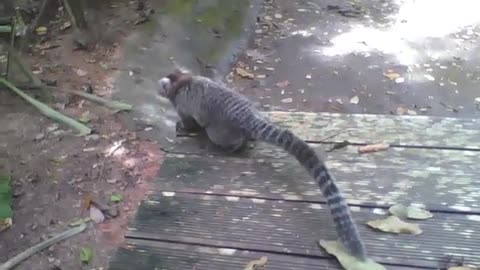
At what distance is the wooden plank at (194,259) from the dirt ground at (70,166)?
44 centimetres

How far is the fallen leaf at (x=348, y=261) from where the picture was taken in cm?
220

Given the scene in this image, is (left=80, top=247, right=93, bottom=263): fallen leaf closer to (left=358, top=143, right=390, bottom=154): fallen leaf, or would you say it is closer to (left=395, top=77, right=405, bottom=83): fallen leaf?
(left=358, top=143, right=390, bottom=154): fallen leaf

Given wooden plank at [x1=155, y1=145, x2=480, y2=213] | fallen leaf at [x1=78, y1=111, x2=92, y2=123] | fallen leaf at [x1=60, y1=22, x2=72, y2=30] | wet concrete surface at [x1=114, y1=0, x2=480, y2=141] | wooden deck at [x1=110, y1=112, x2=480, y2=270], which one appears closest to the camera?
wooden deck at [x1=110, y1=112, x2=480, y2=270]

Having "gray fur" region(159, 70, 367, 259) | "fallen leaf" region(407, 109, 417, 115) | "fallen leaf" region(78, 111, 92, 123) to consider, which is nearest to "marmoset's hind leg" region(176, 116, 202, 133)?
"gray fur" region(159, 70, 367, 259)

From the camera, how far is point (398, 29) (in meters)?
5.61

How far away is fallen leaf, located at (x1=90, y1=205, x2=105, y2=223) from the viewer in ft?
10.1

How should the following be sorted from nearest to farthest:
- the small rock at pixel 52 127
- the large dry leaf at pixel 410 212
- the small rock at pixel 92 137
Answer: the large dry leaf at pixel 410 212, the small rock at pixel 92 137, the small rock at pixel 52 127

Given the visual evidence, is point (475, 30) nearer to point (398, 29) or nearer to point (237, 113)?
point (398, 29)

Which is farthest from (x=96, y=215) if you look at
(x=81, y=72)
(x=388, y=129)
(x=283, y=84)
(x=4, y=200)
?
(x=283, y=84)

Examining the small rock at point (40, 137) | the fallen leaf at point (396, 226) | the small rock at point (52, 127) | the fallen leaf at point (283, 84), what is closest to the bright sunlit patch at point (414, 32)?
the fallen leaf at point (283, 84)

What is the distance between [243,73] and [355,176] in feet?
7.70

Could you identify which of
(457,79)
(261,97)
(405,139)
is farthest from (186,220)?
(457,79)

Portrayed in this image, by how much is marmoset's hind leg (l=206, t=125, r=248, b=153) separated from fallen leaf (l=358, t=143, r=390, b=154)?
50 cm

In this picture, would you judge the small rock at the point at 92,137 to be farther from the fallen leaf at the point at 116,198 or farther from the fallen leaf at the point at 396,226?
the fallen leaf at the point at 396,226
